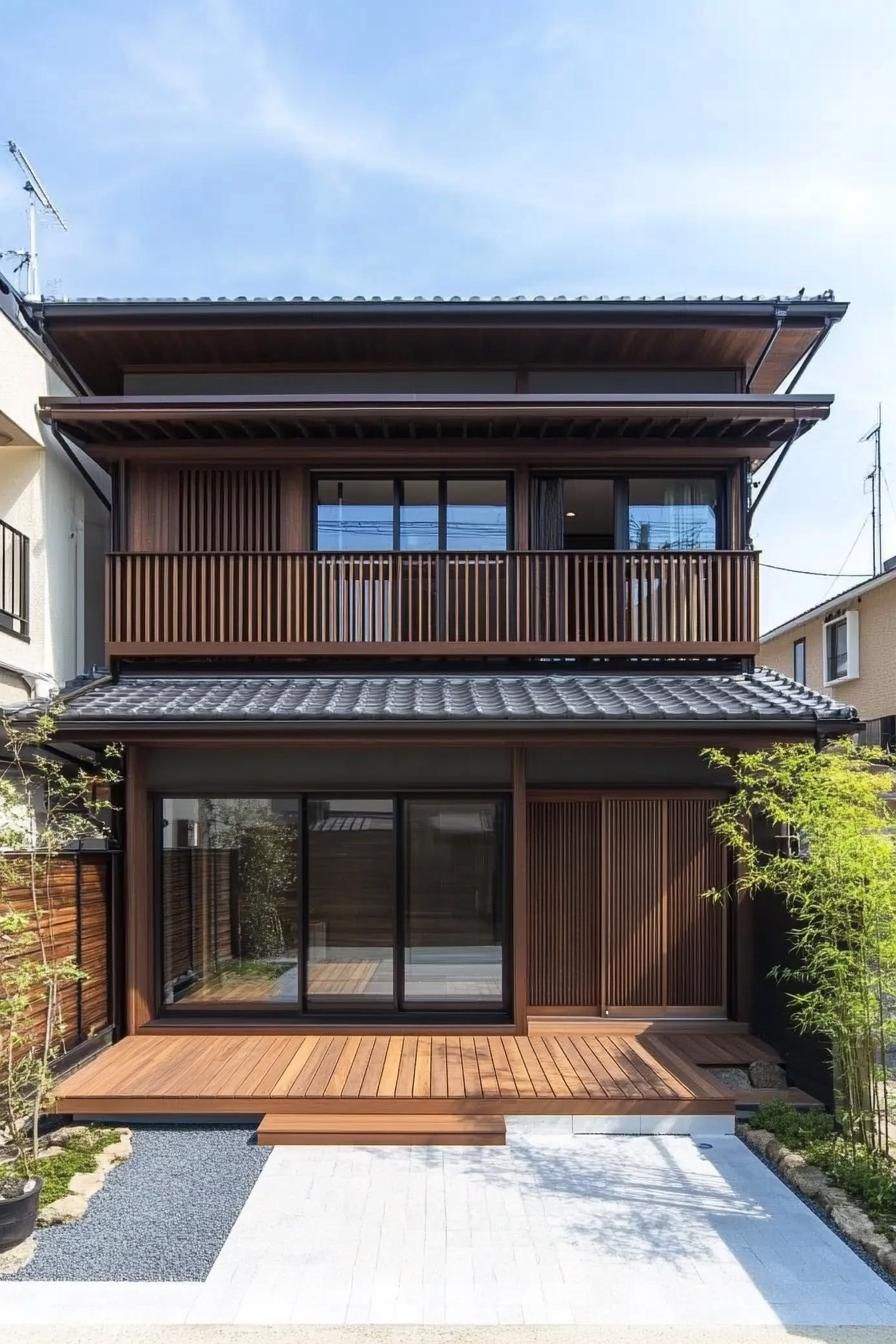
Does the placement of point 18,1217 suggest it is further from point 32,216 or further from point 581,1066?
point 32,216

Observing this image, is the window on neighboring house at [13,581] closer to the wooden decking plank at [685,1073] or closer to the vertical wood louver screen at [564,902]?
Answer: the vertical wood louver screen at [564,902]

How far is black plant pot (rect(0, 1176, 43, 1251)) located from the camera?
392 cm

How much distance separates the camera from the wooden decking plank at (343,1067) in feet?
17.7

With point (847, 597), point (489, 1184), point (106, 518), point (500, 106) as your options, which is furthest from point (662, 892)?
point (847, 597)

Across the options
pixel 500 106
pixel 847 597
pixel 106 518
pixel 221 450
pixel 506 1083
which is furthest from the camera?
pixel 847 597

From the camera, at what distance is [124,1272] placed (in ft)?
12.4

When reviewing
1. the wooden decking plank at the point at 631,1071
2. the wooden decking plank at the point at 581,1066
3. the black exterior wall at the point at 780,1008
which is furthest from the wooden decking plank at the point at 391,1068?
the black exterior wall at the point at 780,1008

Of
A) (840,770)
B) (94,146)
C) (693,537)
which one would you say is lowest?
(840,770)

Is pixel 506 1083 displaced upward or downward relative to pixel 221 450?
downward

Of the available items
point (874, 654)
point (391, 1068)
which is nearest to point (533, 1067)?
point (391, 1068)

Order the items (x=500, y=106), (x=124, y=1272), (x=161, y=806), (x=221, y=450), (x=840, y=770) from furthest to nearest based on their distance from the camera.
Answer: (x=500, y=106) → (x=221, y=450) → (x=161, y=806) → (x=840, y=770) → (x=124, y=1272)

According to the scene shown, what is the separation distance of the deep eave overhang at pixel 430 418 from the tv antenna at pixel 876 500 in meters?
14.8

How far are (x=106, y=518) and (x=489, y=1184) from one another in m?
7.78

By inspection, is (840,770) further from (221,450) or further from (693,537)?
(221,450)
